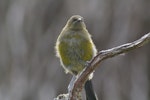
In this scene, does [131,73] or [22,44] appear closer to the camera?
[131,73]

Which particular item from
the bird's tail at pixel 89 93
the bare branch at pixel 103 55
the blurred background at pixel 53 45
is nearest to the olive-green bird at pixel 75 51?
the bird's tail at pixel 89 93

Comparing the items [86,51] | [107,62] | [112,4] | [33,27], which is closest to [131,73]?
[107,62]

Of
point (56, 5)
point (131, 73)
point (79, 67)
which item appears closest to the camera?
point (79, 67)

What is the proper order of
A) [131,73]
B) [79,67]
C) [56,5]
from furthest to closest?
1. [56,5]
2. [131,73]
3. [79,67]

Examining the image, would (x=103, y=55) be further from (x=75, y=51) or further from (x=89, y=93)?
(x=75, y=51)

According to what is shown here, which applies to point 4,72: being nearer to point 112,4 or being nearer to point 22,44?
point 22,44

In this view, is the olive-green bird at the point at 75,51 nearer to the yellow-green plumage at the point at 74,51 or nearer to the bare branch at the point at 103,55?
the yellow-green plumage at the point at 74,51

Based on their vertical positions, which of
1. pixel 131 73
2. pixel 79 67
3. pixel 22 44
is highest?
pixel 79 67

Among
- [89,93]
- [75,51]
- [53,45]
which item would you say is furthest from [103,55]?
[53,45]
